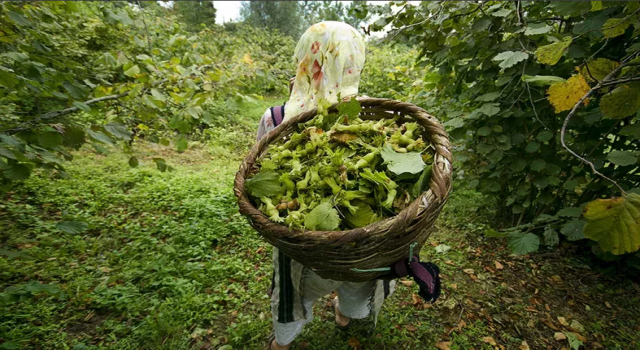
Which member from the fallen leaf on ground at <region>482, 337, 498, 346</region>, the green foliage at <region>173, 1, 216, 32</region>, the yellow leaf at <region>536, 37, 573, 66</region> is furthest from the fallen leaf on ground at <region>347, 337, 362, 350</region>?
the green foliage at <region>173, 1, 216, 32</region>

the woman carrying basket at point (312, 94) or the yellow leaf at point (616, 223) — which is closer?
the yellow leaf at point (616, 223)

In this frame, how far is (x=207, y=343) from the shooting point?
7.14ft

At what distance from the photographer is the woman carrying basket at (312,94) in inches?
64.1

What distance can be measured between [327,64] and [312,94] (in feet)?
0.60

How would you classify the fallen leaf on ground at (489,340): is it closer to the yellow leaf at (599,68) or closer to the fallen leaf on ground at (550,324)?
the fallen leaf on ground at (550,324)

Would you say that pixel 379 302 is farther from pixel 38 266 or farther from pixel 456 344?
pixel 38 266

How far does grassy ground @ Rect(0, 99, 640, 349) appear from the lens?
2135 millimetres

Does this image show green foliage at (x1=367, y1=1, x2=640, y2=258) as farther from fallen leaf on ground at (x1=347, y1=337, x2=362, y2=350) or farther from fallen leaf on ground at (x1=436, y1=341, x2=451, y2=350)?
fallen leaf on ground at (x1=347, y1=337, x2=362, y2=350)

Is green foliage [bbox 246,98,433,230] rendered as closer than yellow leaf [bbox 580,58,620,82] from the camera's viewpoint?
No

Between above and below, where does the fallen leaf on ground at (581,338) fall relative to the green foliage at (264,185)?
below

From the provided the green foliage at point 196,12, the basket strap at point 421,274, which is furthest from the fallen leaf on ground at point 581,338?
the green foliage at point 196,12

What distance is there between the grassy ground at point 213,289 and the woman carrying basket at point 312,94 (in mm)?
563

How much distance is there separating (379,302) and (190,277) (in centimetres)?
171

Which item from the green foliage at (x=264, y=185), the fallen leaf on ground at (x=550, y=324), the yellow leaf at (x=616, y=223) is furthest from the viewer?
the fallen leaf on ground at (x=550, y=324)
